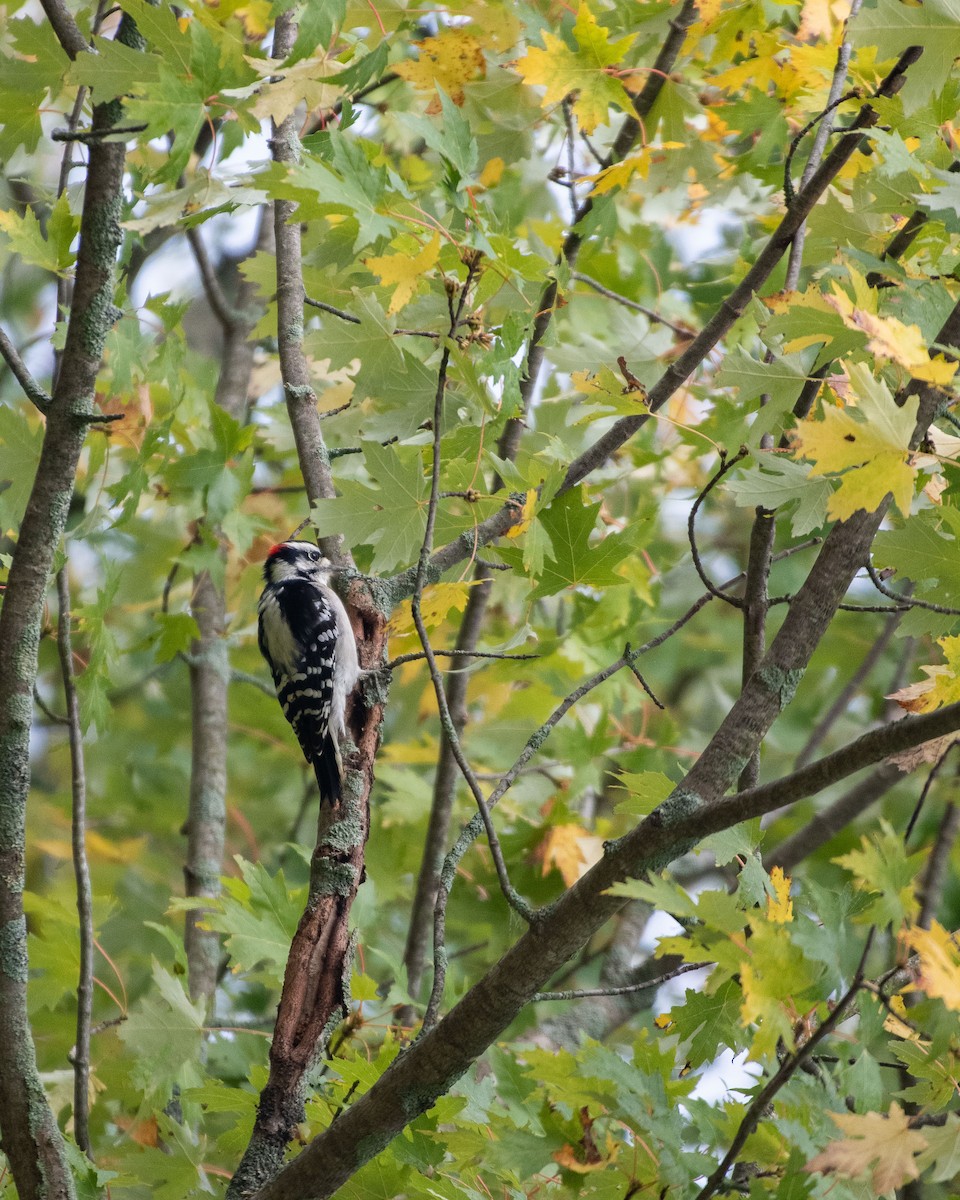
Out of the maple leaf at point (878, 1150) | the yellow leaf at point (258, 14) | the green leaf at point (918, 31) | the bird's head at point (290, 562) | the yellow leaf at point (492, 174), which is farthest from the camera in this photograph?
the bird's head at point (290, 562)

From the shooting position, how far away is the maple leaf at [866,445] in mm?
1790

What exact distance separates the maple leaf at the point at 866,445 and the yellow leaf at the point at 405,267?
79 centimetres

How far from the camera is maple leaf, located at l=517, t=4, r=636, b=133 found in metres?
2.95

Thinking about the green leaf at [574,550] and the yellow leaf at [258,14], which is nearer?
the green leaf at [574,550]

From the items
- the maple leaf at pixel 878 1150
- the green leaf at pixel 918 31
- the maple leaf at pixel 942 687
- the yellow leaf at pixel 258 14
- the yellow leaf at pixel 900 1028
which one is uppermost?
the yellow leaf at pixel 258 14

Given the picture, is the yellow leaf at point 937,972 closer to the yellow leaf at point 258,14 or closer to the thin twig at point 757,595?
the thin twig at point 757,595

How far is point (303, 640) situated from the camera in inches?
190

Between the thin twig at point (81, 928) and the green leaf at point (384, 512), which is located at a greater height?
the green leaf at point (384, 512)

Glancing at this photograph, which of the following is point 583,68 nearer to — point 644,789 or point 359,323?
point 359,323

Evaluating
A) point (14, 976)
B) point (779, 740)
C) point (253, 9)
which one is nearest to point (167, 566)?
point (253, 9)

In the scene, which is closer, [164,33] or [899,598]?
[899,598]

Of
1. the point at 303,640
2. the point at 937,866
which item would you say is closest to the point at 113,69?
the point at 303,640

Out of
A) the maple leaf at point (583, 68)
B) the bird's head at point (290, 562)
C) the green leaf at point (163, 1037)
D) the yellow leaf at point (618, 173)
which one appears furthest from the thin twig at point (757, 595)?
the bird's head at point (290, 562)

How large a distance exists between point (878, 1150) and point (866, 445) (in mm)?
1029
